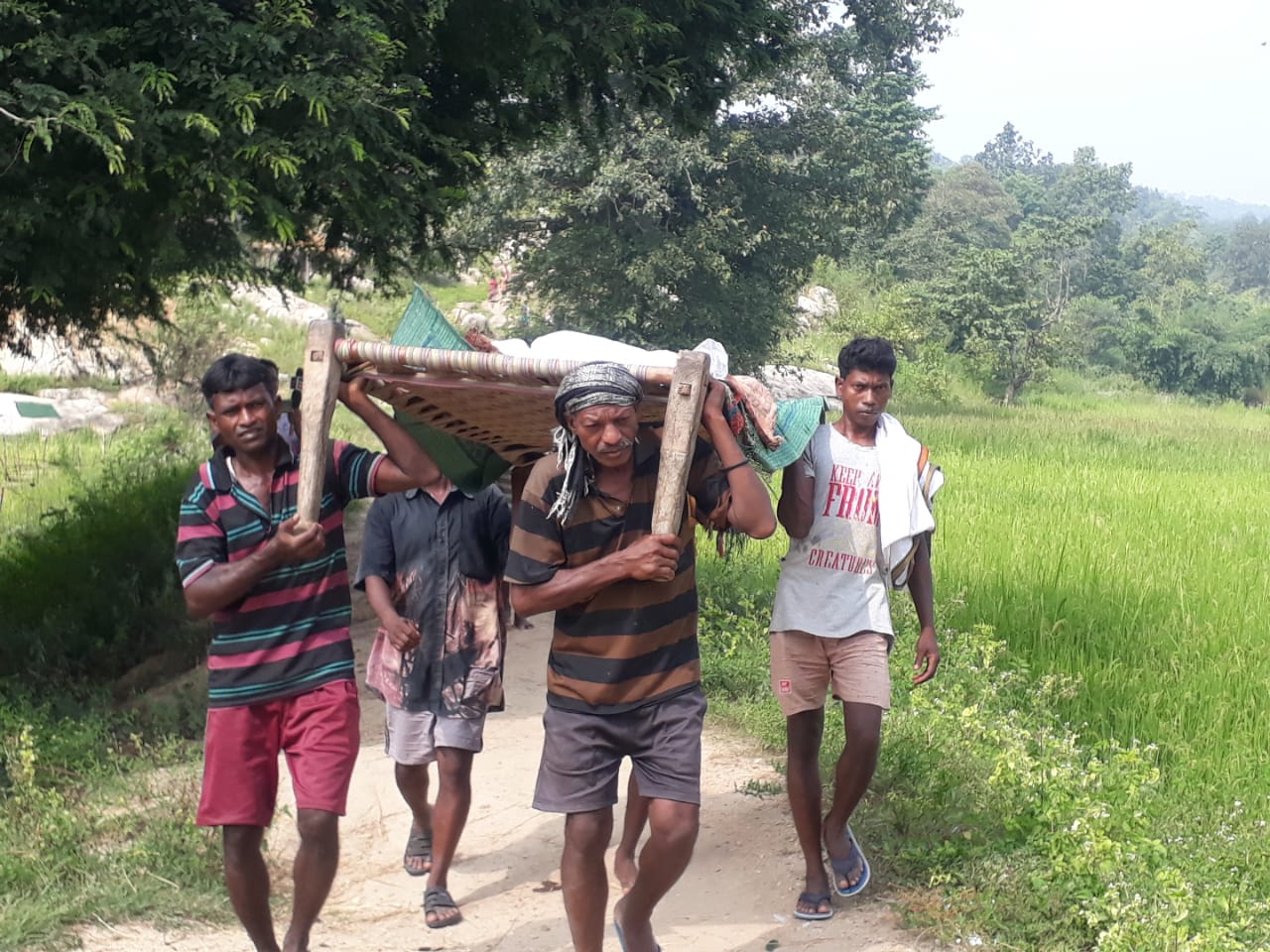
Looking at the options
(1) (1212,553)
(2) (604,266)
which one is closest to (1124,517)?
(1) (1212,553)

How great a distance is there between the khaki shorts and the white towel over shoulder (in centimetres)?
23

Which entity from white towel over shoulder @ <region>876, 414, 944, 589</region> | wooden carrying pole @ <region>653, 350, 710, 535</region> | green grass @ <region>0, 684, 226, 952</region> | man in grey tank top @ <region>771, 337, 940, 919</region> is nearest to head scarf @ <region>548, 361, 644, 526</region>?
wooden carrying pole @ <region>653, 350, 710, 535</region>

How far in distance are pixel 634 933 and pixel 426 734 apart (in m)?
1.14

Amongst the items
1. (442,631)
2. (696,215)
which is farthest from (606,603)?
(696,215)

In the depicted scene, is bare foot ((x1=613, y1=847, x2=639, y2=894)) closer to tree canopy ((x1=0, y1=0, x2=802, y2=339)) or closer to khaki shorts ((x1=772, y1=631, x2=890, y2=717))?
khaki shorts ((x1=772, y1=631, x2=890, y2=717))

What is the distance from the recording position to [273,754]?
3.43 meters

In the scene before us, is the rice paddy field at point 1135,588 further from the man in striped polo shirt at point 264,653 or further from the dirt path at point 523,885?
the man in striped polo shirt at point 264,653

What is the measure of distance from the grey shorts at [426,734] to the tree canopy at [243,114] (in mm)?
2330

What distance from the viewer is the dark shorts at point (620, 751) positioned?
10.7ft

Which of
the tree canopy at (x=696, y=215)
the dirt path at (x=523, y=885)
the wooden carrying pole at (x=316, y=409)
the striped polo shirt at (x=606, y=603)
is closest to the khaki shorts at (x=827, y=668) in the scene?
the dirt path at (x=523, y=885)

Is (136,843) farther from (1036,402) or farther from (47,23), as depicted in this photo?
(1036,402)

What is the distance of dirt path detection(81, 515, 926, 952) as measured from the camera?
13.4ft

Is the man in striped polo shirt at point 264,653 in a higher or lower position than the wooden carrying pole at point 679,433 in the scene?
lower

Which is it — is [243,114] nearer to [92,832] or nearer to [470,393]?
[470,393]
